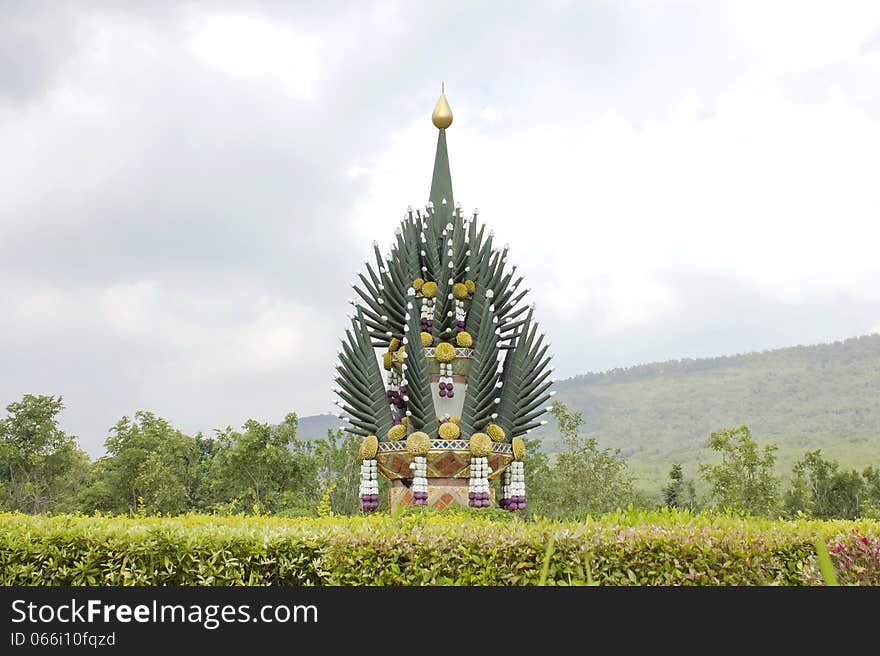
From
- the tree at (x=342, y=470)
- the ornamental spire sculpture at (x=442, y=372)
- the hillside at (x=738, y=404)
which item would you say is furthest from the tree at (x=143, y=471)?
the hillside at (x=738, y=404)

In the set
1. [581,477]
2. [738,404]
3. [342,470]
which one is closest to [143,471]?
[342,470]

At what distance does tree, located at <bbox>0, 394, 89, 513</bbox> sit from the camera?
24266 mm

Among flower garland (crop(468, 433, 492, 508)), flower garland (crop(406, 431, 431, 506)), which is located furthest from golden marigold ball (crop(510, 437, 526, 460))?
flower garland (crop(406, 431, 431, 506))

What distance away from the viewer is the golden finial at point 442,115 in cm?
1642

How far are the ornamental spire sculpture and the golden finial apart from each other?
68.1 inches

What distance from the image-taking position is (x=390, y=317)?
15188 millimetres

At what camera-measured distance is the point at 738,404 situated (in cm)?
9362

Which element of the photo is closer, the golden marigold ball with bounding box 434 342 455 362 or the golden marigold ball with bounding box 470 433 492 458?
the golden marigold ball with bounding box 470 433 492 458

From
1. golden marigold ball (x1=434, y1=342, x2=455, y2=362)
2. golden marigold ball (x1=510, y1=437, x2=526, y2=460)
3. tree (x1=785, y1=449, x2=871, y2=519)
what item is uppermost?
golden marigold ball (x1=434, y1=342, x2=455, y2=362)

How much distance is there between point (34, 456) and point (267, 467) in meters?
→ 7.79

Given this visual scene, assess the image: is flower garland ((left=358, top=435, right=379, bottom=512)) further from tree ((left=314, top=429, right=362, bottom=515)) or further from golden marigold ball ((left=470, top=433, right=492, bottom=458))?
tree ((left=314, top=429, right=362, bottom=515))

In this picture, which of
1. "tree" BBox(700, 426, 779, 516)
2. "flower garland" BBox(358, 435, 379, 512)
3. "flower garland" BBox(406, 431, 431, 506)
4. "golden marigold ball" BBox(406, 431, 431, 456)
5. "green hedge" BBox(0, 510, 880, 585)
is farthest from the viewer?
"tree" BBox(700, 426, 779, 516)

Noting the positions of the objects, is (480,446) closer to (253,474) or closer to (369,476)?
(369,476)

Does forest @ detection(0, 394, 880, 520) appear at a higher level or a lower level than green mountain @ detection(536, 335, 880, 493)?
lower
